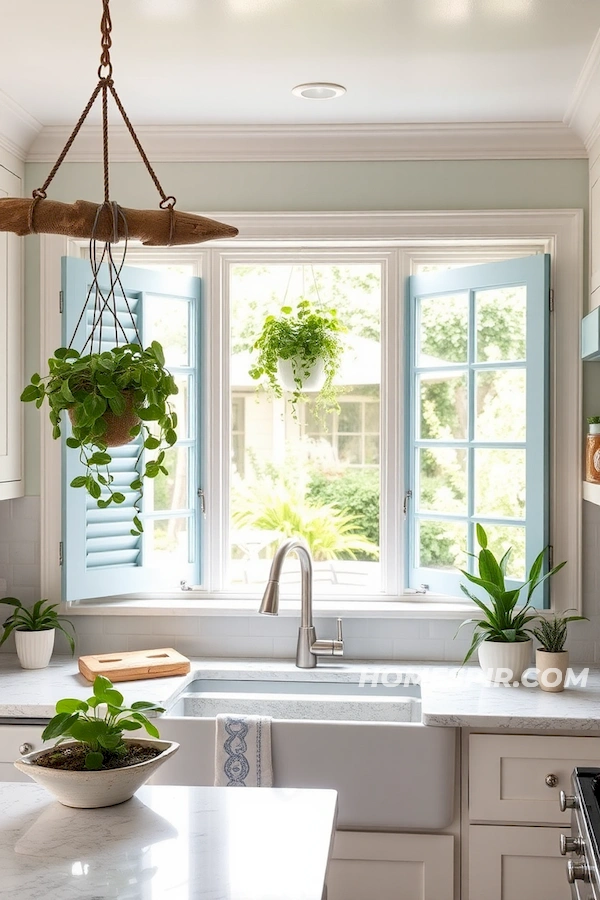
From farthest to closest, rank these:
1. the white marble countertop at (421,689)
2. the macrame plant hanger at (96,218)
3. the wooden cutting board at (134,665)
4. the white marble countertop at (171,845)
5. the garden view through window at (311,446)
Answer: the garden view through window at (311,446) → the wooden cutting board at (134,665) → the white marble countertop at (421,689) → the macrame plant hanger at (96,218) → the white marble countertop at (171,845)

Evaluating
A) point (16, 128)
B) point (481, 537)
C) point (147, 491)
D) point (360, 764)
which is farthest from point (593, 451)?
point (16, 128)

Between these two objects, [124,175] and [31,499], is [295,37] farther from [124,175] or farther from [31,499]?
[31,499]

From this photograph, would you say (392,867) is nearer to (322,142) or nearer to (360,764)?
(360,764)

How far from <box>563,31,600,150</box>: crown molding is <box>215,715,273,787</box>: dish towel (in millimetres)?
2002

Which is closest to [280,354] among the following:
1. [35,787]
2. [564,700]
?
[564,700]

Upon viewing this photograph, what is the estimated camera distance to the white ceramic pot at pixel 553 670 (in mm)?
2760

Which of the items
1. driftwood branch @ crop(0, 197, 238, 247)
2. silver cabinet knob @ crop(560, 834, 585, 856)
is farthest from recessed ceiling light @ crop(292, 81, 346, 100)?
silver cabinet knob @ crop(560, 834, 585, 856)

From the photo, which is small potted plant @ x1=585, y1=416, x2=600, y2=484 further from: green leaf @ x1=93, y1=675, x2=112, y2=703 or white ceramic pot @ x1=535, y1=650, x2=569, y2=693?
green leaf @ x1=93, y1=675, x2=112, y2=703

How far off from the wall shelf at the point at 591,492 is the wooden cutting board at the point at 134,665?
1.36 metres

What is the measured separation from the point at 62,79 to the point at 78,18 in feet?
1.52

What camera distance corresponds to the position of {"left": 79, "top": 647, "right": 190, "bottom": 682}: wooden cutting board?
285cm

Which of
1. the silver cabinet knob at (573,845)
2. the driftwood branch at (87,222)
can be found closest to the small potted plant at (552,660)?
the silver cabinet knob at (573,845)

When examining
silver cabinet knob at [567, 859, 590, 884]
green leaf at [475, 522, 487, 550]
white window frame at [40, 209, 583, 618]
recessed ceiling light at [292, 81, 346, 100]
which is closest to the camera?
silver cabinet knob at [567, 859, 590, 884]

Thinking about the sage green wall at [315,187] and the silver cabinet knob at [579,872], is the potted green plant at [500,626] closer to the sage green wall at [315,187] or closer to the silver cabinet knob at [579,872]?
the silver cabinet knob at [579,872]
